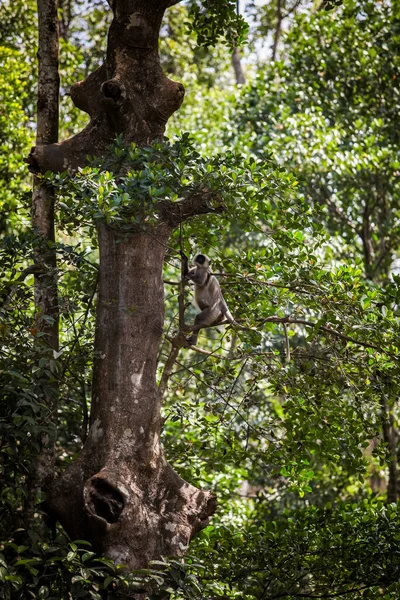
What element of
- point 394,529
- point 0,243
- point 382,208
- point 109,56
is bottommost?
point 394,529

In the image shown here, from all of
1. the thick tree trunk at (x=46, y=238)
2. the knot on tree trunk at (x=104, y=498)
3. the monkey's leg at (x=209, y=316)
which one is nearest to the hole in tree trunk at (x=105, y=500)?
the knot on tree trunk at (x=104, y=498)

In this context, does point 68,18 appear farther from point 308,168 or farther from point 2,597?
point 2,597

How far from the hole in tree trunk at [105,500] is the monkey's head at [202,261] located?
94.1 inches

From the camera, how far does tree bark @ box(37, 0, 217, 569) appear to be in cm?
458

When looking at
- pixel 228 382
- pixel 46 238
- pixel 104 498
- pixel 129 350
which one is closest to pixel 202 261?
pixel 228 382

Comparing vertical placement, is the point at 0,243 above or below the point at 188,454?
above

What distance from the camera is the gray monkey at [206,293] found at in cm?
636

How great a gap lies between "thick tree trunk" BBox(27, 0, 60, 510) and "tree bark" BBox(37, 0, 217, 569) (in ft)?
0.72

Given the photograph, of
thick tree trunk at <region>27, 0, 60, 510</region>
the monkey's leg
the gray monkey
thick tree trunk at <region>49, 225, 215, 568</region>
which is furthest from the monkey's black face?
thick tree trunk at <region>27, 0, 60, 510</region>

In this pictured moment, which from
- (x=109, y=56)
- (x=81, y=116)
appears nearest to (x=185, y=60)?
(x=81, y=116)

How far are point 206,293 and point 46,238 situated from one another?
172cm

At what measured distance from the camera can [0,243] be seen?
5.45 meters

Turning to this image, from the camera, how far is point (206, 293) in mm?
6730

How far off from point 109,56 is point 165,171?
4.42ft
